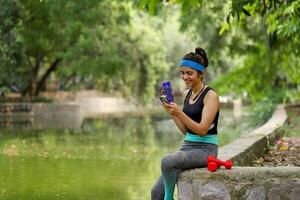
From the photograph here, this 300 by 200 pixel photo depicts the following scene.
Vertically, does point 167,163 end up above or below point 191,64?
below

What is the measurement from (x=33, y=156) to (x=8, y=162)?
5.04ft

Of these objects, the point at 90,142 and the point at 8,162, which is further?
the point at 90,142

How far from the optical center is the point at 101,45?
110ft

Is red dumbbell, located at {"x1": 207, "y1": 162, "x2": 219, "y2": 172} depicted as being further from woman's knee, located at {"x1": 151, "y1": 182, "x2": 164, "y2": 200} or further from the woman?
woman's knee, located at {"x1": 151, "y1": 182, "x2": 164, "y2": 200}

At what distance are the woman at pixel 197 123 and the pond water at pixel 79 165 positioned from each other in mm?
4856

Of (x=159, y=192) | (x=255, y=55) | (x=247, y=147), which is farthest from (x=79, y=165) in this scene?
(x=255, y=55)

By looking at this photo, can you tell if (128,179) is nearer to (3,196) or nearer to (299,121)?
(3,196)

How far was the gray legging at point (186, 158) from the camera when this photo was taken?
19.7 ft

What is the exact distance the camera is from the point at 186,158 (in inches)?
238

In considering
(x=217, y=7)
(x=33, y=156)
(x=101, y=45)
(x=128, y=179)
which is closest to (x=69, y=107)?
(x=101, y=45)

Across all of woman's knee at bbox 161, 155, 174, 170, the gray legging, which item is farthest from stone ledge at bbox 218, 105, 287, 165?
woman's knee at bbox 161, 155, 174, 170

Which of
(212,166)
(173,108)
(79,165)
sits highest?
(173,108)

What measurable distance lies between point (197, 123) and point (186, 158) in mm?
381

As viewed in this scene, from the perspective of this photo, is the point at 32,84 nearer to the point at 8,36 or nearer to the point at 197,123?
the point at 8,36
